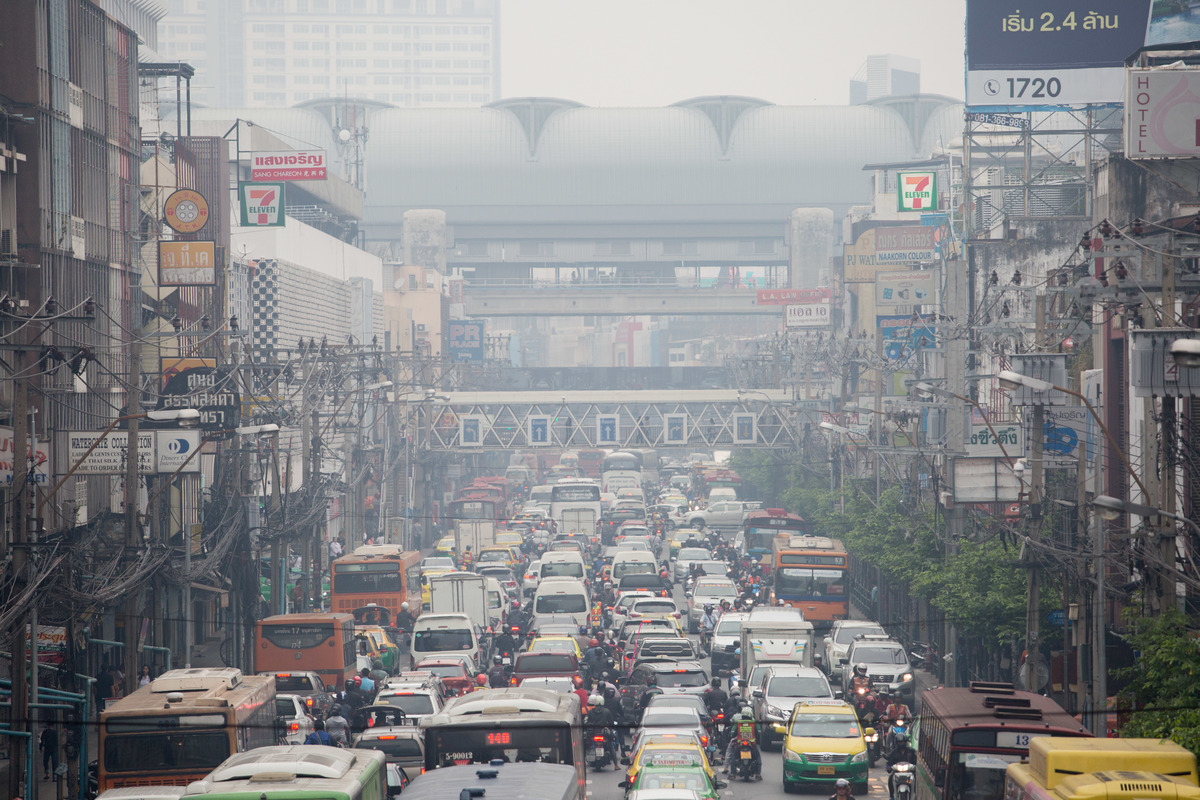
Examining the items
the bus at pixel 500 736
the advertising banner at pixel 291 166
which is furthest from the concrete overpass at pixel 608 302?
the bus at pixel 500 736

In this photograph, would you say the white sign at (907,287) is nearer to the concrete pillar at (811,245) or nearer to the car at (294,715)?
the car at (294,715)

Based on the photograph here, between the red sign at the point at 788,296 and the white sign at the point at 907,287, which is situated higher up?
the red sign at the point at 788,296

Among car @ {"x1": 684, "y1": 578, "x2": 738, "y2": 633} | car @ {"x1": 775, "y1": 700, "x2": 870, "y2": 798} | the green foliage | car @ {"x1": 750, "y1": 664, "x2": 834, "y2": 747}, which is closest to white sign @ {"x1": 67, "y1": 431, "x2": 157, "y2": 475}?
car @ {"x1": 750, "y1": 664, "x2": 834, "y2": 747}

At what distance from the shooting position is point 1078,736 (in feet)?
52.2

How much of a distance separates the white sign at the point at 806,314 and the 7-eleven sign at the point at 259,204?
116ft

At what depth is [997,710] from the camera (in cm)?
1670

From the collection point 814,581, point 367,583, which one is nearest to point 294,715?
point 367,583

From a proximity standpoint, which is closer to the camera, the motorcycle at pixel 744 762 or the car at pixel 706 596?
the motorcycle at pixel 744 762

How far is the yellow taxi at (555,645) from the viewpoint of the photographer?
1227 inches

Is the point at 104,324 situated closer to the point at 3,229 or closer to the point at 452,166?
the point at 3,229

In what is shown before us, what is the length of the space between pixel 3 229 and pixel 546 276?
11865 centimetres

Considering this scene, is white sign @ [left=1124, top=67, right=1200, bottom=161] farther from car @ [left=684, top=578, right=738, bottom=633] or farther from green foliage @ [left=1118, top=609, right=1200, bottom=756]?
car @ [left=684, top=578, right=738, bottom=633]

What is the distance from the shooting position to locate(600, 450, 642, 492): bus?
89750 millimetres

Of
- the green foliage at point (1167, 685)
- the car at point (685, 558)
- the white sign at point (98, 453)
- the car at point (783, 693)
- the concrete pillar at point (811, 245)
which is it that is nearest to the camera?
the green foliage at point (1167, 685)
